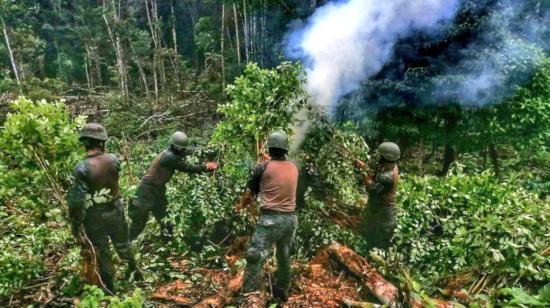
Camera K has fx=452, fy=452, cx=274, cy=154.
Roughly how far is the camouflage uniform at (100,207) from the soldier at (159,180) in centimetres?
103

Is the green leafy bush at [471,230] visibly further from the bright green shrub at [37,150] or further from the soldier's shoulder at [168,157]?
the bright green shrub at [37,150]

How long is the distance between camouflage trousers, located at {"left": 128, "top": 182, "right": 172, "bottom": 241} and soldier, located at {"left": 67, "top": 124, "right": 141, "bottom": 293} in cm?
104

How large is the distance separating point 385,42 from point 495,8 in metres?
Answer: 2.51

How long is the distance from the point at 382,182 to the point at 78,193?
3601 mm

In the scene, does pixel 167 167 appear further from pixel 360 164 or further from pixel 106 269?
pixel 360 164

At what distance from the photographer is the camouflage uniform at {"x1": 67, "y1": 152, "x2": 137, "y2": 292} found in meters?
4.81

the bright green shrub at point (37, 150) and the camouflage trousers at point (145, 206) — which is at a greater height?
the bright green shrub at point (37, 150)

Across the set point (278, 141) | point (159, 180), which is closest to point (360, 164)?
point (278, 141)

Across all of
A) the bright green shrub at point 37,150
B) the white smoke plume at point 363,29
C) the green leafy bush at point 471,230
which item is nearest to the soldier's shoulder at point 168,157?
the bright green shrub at point 37,150

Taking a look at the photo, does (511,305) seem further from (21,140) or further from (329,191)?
(21,140)

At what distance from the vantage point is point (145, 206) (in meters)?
6.43

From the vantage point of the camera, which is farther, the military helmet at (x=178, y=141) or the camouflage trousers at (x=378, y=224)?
the military helmet at (x=178, y=141)

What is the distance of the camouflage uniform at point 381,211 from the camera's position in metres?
5.85

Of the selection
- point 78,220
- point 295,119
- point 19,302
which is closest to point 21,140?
point 78,220
